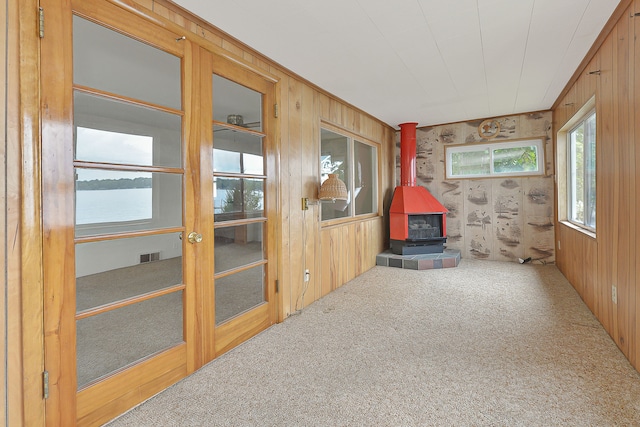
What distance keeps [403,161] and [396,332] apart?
333cm

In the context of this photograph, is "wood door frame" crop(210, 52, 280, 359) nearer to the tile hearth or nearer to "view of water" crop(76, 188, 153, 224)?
"view of water" crop(76, 188, 153, 224)

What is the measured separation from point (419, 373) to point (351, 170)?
2897 mm

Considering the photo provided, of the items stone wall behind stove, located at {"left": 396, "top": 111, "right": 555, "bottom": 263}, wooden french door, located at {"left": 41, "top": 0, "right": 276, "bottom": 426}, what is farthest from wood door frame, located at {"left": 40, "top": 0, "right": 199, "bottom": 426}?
stone wall behind stove, located at {"left": 396, "top": 111, "right": 555, "bottom": 263}

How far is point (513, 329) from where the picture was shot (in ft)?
8.39

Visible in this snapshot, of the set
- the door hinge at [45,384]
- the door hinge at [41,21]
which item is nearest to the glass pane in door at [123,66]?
the door hinge at [41,21]

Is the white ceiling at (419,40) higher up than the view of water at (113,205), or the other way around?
the white ceiling at (419,40)

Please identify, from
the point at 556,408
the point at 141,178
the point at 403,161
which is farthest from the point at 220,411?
the point at 403,161

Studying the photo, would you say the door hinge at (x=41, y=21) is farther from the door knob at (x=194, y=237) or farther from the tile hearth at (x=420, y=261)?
the tile hearth at (x=420, y=261)

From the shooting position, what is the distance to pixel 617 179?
2.19m

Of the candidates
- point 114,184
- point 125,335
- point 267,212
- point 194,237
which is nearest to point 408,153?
point 267,212

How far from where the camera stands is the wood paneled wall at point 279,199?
4.18 feet

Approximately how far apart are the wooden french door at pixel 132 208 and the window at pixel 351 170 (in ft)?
4.67

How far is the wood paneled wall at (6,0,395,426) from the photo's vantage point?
4.18 feet

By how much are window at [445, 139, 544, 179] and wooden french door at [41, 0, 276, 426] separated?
13.7 ft
